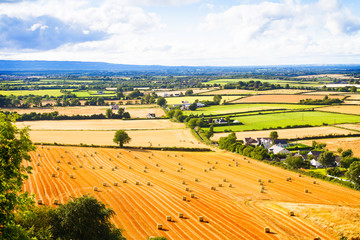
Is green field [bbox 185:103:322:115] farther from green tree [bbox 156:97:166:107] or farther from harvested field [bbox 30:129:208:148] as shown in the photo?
harvested field [bbox 30:129:208:148]

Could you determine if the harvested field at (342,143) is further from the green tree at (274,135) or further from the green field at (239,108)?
the green field at (239,108)

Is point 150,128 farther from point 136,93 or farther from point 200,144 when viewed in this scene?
point 136,93

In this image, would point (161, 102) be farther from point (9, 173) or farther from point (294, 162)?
point (9, 173)

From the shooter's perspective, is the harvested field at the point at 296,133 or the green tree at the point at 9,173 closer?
the green tree at the point at 9,173

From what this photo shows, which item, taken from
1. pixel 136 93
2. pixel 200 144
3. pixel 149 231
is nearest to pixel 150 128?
pixel 200 144

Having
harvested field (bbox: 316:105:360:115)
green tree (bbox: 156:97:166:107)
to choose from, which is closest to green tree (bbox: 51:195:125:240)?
harvested field (bbox: 316:105:360:115)

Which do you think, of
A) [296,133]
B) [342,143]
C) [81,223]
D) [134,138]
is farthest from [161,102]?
[81,223]

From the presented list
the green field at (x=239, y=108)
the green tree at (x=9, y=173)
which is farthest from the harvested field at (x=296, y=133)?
the green tree at (x=9, y=173)
